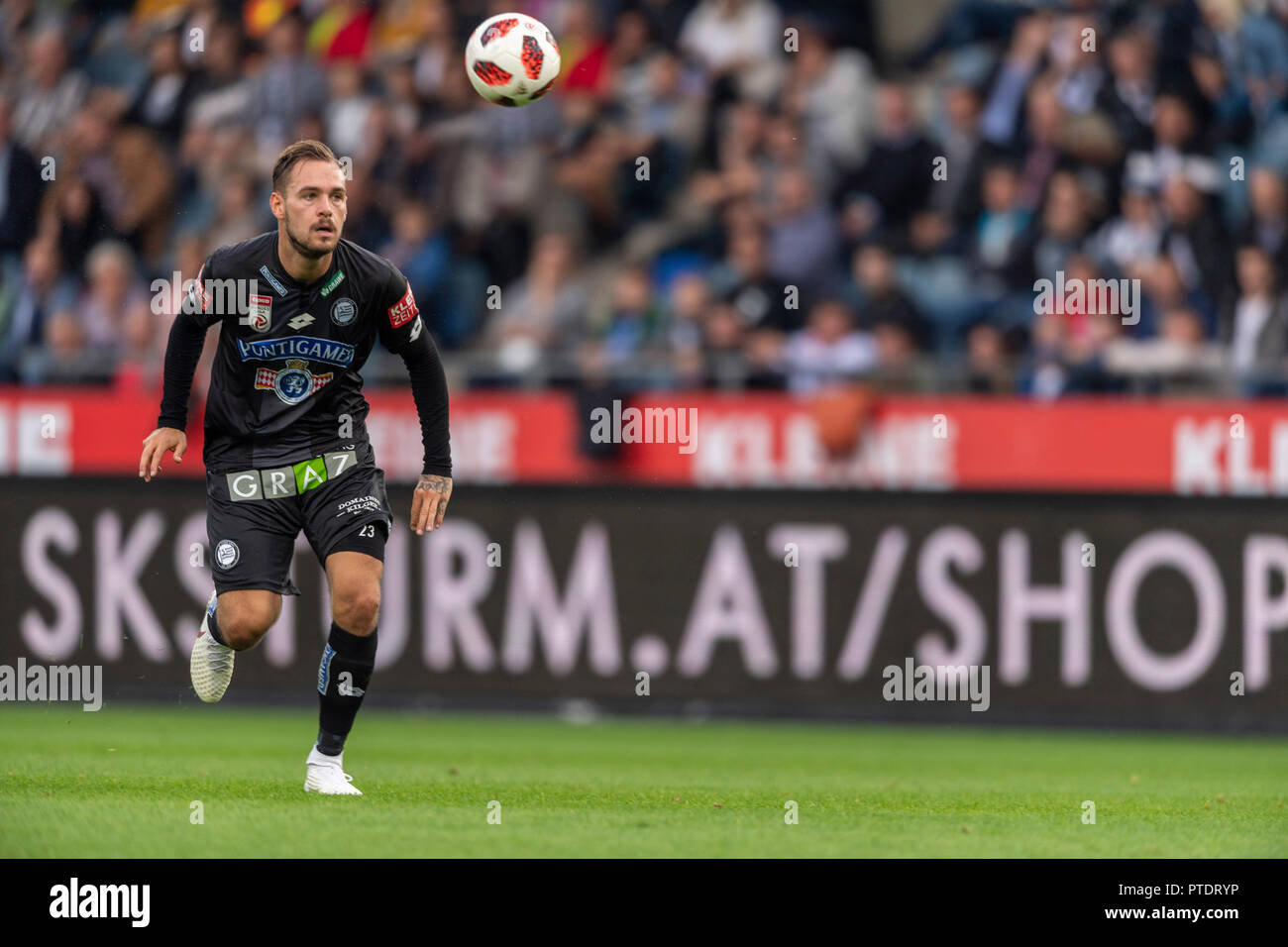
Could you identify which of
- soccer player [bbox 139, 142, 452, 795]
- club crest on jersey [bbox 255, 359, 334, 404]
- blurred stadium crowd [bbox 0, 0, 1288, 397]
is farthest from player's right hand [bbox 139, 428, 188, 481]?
blurred stadium crowd [bbox 0, 0, 1288, 397]

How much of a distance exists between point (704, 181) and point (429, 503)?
7046 mm

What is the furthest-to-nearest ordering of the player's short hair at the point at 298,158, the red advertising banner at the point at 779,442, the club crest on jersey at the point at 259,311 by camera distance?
the red advertising banner at the point at 779,442
the club crest on jersey at the point at 259,311
the player's short hair at the point at 298,158

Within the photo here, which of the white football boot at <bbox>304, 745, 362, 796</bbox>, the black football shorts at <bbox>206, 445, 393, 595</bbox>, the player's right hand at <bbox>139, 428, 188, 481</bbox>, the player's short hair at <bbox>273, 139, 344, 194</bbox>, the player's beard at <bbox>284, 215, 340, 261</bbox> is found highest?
the player's short hair at <bbox>273, 139, 344, 194</bbox>

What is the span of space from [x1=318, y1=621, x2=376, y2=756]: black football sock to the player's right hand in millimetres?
894

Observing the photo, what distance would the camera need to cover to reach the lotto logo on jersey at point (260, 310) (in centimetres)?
785

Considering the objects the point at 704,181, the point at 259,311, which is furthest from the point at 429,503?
the point at 704,181

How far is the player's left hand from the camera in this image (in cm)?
802

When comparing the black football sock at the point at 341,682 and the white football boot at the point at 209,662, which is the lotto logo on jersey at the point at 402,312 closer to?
the black football sock at the point at 341,682

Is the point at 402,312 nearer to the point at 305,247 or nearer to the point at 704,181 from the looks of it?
the point at 305,247

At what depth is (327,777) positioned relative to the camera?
812 cm

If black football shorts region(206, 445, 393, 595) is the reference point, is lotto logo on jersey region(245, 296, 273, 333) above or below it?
above

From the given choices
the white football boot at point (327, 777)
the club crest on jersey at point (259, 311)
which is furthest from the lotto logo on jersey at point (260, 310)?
the white football boot at point (327, 777)

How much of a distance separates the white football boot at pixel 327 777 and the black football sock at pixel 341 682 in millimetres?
49

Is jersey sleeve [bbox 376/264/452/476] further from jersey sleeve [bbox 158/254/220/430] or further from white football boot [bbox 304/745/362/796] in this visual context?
white football boot [bbox 304/745/362/796]
